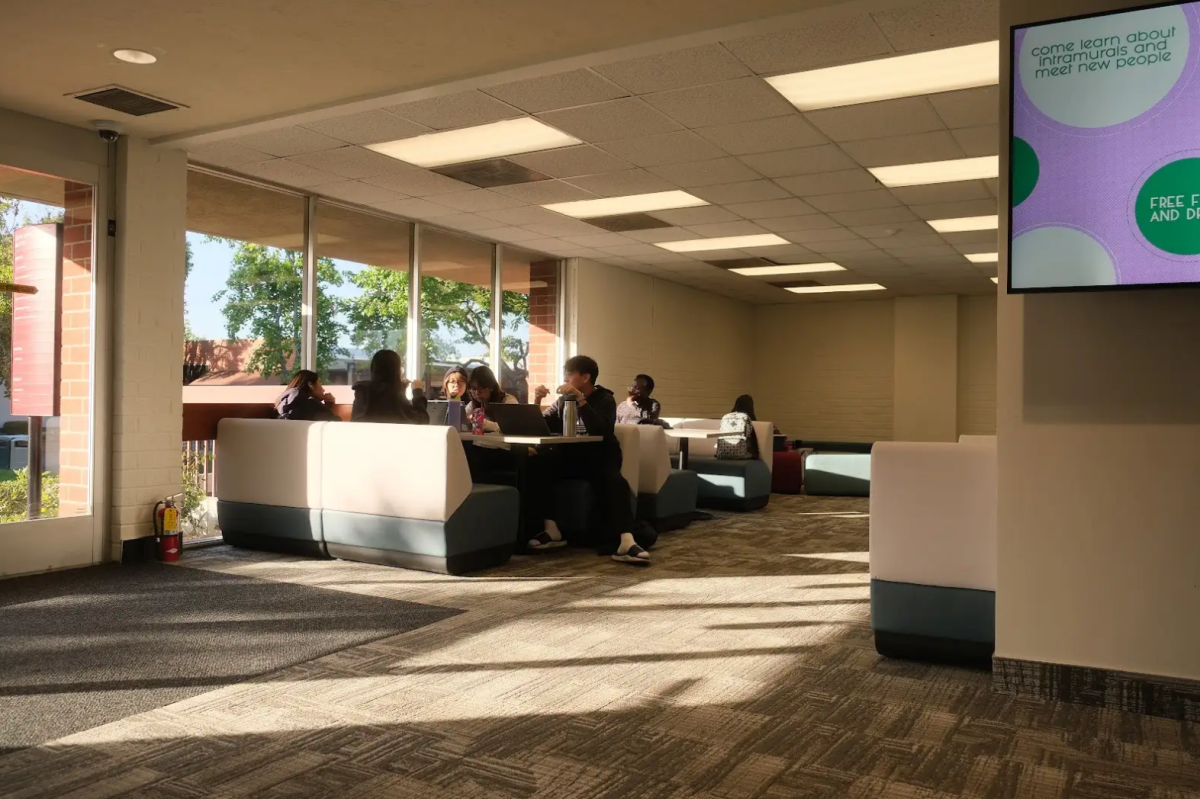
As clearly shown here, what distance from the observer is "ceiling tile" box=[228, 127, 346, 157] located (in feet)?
19.3

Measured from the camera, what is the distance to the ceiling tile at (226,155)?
6.20 meters

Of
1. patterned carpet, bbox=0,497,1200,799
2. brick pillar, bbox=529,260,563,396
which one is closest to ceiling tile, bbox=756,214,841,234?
brick pillar, bbox=529,260,563,396

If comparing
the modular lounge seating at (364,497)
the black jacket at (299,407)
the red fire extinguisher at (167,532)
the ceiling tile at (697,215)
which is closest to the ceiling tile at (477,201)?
the ceiling tile at (697,215)

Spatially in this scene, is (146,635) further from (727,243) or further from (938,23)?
(727,243)

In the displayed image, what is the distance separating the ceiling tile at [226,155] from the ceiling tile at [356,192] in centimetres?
83

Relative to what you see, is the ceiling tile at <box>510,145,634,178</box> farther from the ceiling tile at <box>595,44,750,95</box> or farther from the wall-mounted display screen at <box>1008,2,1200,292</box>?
→ the wall-mounted display screen at <box>1008,2,1200,292</box>

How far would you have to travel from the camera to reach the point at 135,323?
582 centimetres

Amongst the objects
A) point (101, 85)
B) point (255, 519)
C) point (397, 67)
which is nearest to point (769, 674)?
point (397, 67)

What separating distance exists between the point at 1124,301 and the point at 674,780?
6.83 ft

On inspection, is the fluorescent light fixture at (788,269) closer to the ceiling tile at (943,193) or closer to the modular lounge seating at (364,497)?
the ceiling tile at (943,193)

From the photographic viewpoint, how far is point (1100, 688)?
3051 mm

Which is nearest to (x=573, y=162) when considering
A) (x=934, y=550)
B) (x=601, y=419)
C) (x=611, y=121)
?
(x=611, y=121)

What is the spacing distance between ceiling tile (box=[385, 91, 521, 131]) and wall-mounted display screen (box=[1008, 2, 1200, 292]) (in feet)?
9.94

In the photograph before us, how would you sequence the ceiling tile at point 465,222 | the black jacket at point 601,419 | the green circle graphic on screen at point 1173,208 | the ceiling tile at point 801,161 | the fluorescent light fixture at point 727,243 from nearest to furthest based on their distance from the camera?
the green circle graphic on screen at point 1173,208, the black jacket at point 601,419, the ceiling tile at point 801,161, the ceiling tile at point 465,222, the fluorescent light fixture at point 727,243
